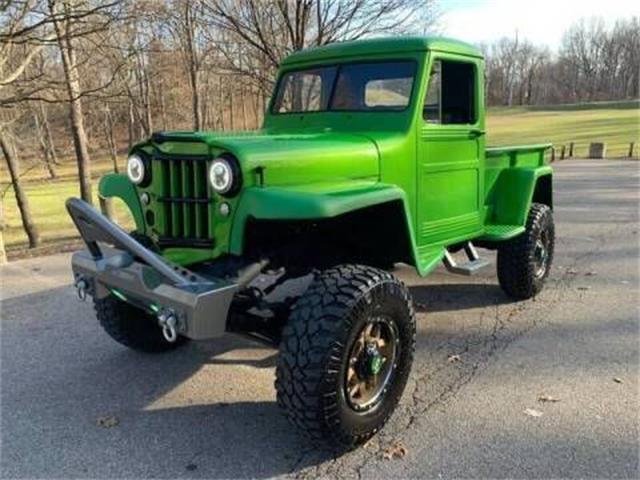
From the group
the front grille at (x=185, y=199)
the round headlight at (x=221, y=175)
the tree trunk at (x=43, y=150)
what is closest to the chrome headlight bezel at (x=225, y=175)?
the round headlight at (x=221, y=175)

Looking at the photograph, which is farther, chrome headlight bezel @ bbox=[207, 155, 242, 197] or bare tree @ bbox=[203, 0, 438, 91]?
bare tree @ bbox=[203, 0, 438, 91]

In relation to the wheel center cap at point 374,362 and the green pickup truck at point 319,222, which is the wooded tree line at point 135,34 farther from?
the wheel center cap at point 374,362

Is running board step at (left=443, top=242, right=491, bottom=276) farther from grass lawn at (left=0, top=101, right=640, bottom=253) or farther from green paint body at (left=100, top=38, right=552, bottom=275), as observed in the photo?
grass lawn at (left=0, top=101, right=640, bottom=253)

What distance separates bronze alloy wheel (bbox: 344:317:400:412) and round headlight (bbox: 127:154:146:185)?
60.4 inches

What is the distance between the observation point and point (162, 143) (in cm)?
323

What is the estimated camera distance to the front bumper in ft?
8.98

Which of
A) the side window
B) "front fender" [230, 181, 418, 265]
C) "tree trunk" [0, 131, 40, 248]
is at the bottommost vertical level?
"tree trunk" [0, 131, 40, 248]

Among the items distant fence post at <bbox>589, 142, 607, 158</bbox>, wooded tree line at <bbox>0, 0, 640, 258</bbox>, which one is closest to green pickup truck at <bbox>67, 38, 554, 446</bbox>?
wooded tree line at <bbox>0, 0, 640, 258</bbox>

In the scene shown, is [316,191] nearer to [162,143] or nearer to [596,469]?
[162,143]

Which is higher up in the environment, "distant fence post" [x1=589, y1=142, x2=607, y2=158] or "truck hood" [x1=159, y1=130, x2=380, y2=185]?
"truck hood" [x1=159, y1=130, x2=380, y2=185]

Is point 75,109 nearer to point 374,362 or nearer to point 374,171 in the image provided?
point 374,171

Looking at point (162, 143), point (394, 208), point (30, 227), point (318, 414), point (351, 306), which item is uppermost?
point (162, 143)

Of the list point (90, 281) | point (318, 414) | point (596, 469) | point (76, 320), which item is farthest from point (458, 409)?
point (76, 320)

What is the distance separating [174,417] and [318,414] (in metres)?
1.03
